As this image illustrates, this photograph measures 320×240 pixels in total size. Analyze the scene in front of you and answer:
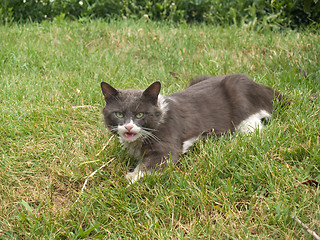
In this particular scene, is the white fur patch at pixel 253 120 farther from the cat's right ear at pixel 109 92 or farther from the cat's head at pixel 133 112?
the cat's right ear at pixel 109 92

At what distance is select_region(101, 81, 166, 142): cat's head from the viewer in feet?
9.37

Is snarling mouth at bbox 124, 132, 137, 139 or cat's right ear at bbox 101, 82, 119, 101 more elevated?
cat's right ear at bbox 101, 82, 119, 101

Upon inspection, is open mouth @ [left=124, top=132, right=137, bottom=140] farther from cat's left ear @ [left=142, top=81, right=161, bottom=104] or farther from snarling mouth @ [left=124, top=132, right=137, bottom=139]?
cat's left ear @ [left=142, top=81, right=161, bottom=104]

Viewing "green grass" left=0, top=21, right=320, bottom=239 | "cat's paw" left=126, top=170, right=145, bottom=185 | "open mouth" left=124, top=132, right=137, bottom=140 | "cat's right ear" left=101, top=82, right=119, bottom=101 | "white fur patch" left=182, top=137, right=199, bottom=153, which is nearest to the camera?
"green grass" left=0, top=21, right=320, bottom=239

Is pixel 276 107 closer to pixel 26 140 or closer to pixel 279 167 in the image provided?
pixel 279 167

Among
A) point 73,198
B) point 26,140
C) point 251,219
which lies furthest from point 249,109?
point 26,140

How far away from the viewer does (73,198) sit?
2.67 meters

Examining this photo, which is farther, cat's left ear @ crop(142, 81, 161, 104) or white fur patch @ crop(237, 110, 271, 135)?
white fur patch @ crop(237, 110, 271, 135)

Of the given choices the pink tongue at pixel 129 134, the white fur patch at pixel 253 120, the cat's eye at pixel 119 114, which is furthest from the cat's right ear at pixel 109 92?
the white fur patch at pixel 253 120

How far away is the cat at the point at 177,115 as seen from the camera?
2871 millimetres

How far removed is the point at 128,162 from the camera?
300 cm

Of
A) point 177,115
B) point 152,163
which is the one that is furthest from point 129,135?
point 177,115

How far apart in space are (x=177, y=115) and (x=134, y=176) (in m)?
0.71

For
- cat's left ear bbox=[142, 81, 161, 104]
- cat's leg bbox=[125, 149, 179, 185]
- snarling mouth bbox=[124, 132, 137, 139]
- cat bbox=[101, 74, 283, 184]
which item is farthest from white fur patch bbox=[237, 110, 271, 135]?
snarling mouth bbox=[124, 132, 137, 139]
